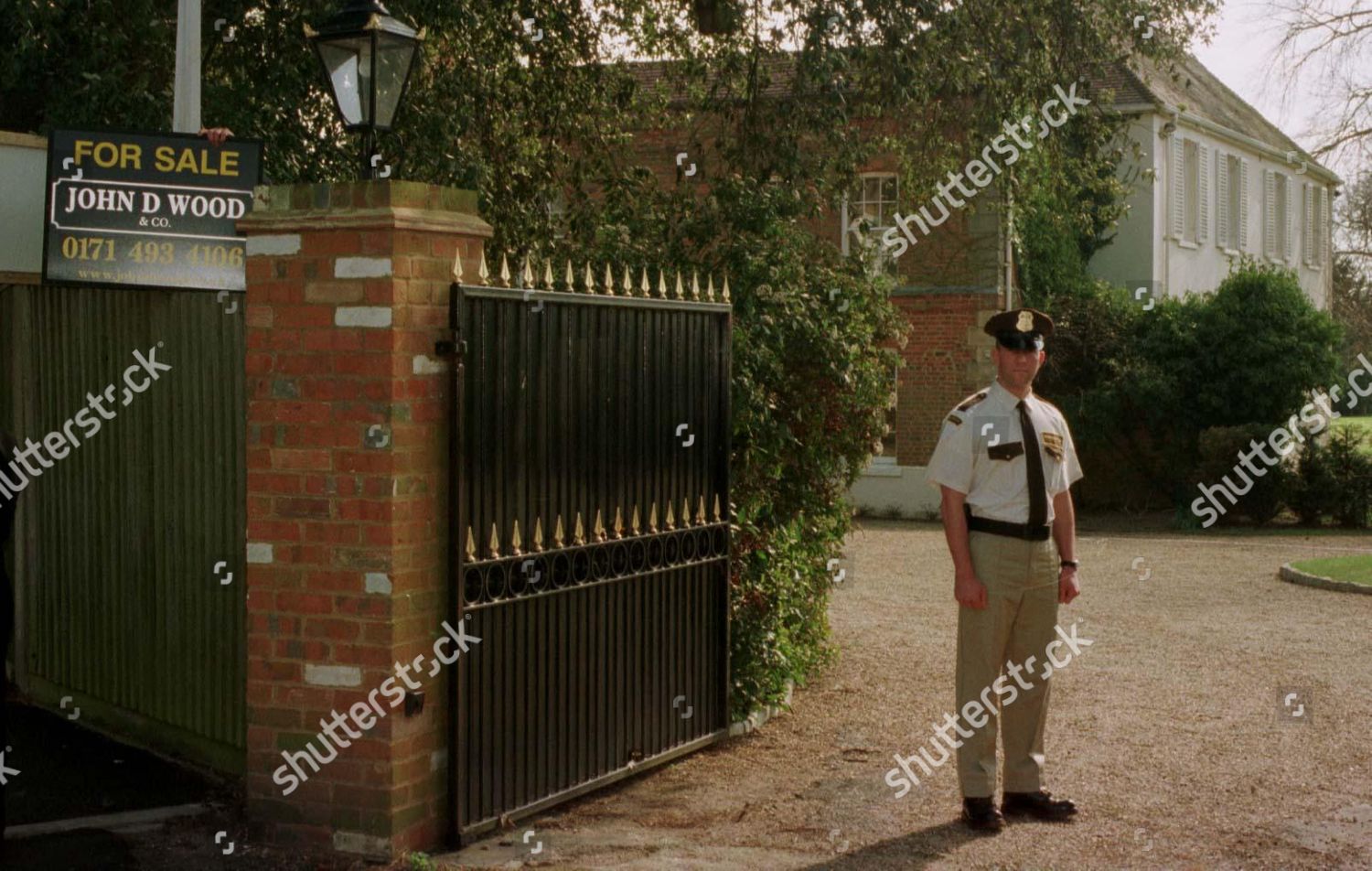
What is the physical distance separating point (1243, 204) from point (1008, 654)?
3078 centimetres

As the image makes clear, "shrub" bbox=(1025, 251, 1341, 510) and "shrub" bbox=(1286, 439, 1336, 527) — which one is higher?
"shrub" bbox=(1025, 251, 1341, 510)

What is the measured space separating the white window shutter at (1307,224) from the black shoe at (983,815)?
119ft

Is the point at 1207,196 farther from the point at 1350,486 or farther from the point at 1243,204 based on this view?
the point at 1350,486

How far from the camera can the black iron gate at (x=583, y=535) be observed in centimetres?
592

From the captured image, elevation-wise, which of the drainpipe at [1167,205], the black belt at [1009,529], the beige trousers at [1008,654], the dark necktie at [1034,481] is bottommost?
the beige trousers at [1008,654]

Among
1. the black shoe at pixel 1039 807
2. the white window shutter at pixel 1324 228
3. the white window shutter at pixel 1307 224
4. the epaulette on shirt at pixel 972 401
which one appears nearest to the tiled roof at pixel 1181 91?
the white window shutter at pixel 1307 224

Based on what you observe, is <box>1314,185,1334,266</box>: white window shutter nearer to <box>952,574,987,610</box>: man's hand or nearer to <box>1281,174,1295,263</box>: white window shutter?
<box>1281,174,1295,263</box>: white window shutter

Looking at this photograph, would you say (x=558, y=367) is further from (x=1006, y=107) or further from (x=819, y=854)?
(x=1006, y=107)

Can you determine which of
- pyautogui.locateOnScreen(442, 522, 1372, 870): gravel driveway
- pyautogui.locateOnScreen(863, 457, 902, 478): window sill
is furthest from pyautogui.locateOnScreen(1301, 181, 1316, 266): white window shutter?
pyautogui.locateOnScreen(442, 522, 1372, 870): gravel driveway

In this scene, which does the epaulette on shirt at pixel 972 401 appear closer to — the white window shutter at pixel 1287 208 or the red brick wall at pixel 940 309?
the red brick wall at pixel 940 309

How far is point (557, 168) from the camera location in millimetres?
13766

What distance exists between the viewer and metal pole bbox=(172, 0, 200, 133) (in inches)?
352

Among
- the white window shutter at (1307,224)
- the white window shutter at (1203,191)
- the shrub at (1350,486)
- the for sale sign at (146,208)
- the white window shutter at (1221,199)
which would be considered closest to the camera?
the for sale sign at (146,208)

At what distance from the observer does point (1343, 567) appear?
55.0 feet
